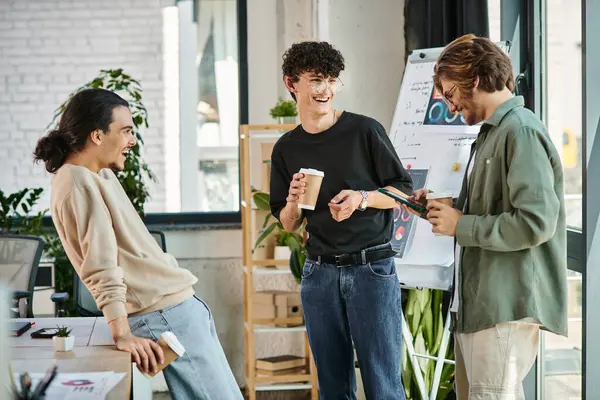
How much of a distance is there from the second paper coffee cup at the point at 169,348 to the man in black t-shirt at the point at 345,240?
2.22 feet

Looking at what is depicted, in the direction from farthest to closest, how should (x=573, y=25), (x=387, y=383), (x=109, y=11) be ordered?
(x=109, y=11)
(x=573, y=25)
(x=387, y=383)

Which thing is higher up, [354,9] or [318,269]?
[354,9]

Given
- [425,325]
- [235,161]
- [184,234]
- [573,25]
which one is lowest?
[425,325]

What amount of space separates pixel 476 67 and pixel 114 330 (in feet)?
3.68

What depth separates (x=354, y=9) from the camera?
475 centimetres

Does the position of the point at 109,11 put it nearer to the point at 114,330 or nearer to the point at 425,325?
the point at 425,325

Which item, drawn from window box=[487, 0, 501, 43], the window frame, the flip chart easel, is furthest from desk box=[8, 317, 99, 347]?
the window frame

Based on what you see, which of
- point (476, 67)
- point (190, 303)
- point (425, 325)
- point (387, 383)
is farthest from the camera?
point (425, 325)

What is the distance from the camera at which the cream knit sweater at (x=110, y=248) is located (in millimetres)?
1984

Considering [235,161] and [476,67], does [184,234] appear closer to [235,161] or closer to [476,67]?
[235,161]

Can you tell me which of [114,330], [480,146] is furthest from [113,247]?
[480,146]

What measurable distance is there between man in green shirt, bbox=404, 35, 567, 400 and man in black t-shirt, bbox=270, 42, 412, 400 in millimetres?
472

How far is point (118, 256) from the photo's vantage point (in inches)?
81.4

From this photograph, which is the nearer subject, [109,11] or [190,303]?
[190,303]
